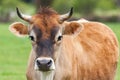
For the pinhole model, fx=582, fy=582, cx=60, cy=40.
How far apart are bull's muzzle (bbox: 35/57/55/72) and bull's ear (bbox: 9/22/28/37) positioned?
0.84 metres

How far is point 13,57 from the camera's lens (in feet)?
68.9

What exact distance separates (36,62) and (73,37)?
157 cm

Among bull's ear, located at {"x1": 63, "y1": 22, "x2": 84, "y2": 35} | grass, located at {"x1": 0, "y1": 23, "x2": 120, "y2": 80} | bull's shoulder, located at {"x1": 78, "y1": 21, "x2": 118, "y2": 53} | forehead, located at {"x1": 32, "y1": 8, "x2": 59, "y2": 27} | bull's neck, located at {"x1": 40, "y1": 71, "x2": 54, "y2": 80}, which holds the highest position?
forehead, located at {"x1": 32, "y1": 8, "x2": 59, "y2": 27}

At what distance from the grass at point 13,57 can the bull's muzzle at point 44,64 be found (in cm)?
648

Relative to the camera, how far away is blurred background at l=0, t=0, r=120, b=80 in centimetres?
1827

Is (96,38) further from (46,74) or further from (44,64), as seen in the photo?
(44,64)

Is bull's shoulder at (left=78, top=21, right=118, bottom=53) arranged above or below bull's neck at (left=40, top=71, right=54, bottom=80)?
above

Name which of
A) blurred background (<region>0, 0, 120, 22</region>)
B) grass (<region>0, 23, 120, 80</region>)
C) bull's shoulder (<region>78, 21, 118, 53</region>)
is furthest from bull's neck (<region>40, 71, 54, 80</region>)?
blurred background (<region>0, 0, 120, 22</region>)

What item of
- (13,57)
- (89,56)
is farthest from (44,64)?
(13,57)

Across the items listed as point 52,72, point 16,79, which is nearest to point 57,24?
point 52,72

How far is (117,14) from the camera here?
48.0 meters

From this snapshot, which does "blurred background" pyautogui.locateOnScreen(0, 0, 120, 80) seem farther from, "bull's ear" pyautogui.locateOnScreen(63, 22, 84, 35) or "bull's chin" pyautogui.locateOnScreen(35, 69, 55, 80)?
"bull's chin" pyautogui.locateOnScreen(35, 69, 55, 80)

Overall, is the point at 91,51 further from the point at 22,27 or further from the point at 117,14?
the point at 117,14

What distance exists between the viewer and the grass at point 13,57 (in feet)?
53.6
